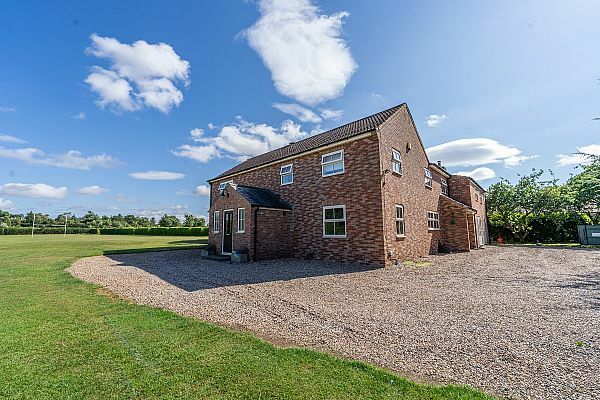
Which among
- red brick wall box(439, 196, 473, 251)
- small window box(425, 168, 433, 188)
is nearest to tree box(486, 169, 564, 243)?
red brick wall box(439, 196, 473, 251)

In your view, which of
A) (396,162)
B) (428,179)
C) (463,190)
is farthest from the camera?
(463,190)

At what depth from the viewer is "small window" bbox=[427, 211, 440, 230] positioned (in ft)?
59.8

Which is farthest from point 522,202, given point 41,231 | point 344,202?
point 41,231

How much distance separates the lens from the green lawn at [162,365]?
114 inches

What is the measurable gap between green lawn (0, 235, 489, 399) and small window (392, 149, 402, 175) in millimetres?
12201

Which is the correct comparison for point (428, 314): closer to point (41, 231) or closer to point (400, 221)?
point (400, 221)

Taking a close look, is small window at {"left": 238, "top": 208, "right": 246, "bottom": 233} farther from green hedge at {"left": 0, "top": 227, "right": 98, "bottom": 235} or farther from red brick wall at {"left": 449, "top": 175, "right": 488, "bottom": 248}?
green hedge at {"left": 0, "top": 227, "right": 98, "bottom": 235}

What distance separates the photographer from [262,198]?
1578cm

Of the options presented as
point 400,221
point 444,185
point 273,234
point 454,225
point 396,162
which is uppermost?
point 396,162

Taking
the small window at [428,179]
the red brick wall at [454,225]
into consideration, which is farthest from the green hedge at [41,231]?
the red brick wall at [454,225]

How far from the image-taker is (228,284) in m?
8.77

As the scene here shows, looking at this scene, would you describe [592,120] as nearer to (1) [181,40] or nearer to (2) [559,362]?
(2) [559,362]

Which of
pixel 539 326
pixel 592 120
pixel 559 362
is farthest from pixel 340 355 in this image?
pixel 592 120

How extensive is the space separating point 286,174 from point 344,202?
4912 millimetres
